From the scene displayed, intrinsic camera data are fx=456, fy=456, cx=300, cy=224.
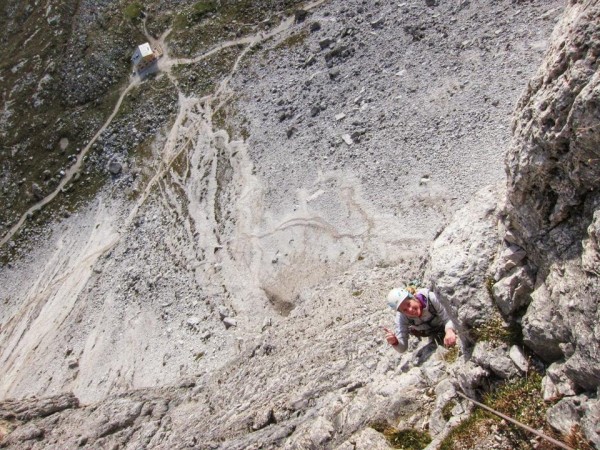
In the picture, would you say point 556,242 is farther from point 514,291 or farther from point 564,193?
point 514,291

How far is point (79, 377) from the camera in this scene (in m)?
48.2

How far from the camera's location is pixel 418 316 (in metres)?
16.3

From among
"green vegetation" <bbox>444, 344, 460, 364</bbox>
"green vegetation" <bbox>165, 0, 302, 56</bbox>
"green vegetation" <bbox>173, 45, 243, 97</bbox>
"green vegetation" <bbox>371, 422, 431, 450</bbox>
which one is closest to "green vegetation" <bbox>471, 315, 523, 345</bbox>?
"green vegetation" <bbox>444, 344, 460, 364</bbox>

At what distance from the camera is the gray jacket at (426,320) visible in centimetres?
1602

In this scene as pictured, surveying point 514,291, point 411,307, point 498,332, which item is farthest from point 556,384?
point 411,307

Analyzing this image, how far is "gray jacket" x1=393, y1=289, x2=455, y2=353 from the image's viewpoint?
1602 centimetres

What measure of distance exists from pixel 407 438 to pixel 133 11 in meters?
86.2

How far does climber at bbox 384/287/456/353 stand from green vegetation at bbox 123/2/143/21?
81.4 metres

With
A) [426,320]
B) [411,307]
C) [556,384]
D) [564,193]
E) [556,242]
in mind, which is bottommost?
[426,320]

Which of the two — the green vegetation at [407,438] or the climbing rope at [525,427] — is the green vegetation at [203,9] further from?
the climbing rope at [525,427]

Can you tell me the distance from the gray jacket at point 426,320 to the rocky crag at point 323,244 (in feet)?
2.26

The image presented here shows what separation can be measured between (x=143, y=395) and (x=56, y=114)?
61.5 metres

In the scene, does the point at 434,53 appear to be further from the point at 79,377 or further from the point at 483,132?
the point at 79,377

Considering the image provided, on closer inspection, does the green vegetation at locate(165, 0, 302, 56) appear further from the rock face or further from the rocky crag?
the rock face
